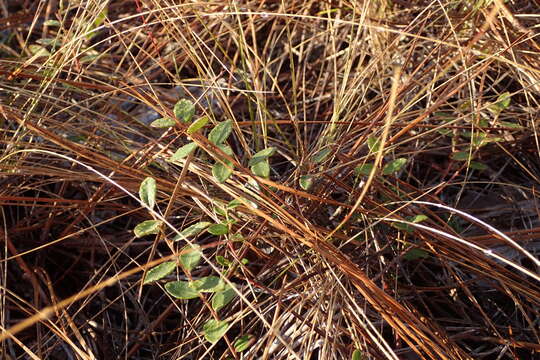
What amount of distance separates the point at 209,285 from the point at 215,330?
0.07 m

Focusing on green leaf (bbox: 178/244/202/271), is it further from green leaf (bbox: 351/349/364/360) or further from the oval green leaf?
green leaf (bbox: 351/349/364/360)

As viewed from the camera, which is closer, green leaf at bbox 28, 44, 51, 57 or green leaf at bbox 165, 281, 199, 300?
green leaf at bbox 165, 281, 199, 300

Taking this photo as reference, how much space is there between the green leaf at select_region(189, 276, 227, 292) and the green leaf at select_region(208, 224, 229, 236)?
0.08 meters

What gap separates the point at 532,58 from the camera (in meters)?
1.25

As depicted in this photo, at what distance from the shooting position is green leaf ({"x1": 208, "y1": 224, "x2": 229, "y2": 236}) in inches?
36.6

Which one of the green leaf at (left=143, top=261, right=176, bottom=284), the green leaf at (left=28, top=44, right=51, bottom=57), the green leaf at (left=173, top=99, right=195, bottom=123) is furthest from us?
the green leaf at (left=28, top=44, right=51, bottom=57)

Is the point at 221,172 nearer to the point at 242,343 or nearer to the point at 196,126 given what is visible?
the point at 196,126

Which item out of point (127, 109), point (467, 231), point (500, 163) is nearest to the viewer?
point (467, 231)

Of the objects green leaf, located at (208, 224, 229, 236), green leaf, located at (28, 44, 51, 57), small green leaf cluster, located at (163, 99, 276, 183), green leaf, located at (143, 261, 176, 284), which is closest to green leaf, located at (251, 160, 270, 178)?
small green leaf cluster, located at (163, 99, 276, 183)

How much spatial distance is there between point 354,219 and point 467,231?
0.95ft

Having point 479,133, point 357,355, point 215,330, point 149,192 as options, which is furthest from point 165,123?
point 479,133

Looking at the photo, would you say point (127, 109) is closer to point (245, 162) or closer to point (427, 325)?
point (245, 162)

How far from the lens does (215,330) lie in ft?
2.97

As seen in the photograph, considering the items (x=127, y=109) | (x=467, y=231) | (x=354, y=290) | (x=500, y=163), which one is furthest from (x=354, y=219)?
(x=127, y=109)
